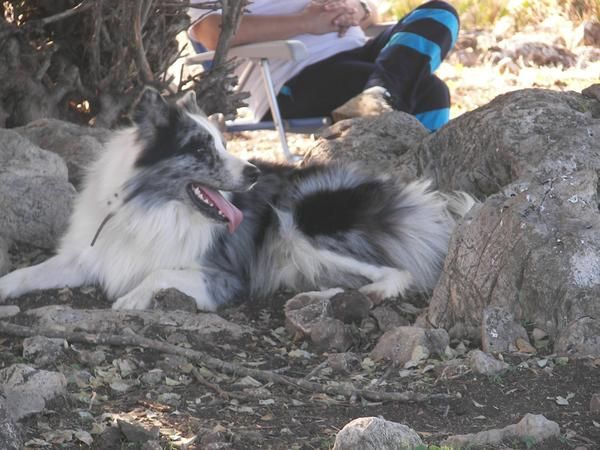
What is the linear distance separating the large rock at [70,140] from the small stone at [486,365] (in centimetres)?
328

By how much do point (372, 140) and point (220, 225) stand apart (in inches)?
60.3

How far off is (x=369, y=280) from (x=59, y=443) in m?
2.62

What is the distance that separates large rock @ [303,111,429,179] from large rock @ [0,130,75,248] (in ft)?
5.11

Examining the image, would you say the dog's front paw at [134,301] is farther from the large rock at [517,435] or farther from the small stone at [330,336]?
the large rock at [517,435]

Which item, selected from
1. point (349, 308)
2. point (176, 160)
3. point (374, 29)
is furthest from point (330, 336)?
point (374, 29)

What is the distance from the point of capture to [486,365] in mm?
4047

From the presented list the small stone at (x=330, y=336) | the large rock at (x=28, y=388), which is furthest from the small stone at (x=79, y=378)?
the small stone at (x=330, y=336)

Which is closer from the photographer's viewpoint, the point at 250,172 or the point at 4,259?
the point at 250,172

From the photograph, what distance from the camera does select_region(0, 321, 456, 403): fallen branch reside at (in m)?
3.92

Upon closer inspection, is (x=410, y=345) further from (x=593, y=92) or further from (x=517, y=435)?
(x=593, y=92)

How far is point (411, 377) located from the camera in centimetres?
423

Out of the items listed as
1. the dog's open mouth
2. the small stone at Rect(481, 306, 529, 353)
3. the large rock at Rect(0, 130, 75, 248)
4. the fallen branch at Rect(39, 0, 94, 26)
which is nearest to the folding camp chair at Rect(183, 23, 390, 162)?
the fallen branch at Rect(39, 0, 94, 26)

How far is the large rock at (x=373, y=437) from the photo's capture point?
300cm

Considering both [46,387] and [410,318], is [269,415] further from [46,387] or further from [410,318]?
[410,318]
